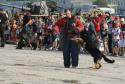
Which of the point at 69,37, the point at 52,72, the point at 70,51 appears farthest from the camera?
the point at 70,51

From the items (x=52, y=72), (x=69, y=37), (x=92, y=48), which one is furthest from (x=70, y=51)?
(x=52, y=72)

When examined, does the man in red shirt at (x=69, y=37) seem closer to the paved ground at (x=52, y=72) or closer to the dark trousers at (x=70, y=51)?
the dark trousers at (x=70, y=51)

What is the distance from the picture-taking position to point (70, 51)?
1719 cm

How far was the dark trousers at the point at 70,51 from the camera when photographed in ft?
56.0

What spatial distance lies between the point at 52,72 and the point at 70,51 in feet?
6.38

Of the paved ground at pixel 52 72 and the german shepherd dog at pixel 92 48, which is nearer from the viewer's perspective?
the paved ground at pixel 52 72

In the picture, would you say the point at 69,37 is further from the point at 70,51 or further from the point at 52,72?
the point at 52,72

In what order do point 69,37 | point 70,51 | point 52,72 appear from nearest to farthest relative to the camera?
point 52,72 → point 69,37 → point 70,51

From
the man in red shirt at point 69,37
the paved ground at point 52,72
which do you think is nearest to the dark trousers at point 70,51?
the man in red shirt at point 69,37

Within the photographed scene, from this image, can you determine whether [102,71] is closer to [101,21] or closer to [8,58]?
[8,58]

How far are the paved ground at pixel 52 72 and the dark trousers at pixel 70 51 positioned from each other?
25 centimetres

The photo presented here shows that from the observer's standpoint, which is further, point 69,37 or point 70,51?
point 70,51

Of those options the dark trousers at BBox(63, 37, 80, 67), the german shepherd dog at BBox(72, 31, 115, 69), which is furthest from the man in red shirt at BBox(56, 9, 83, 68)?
the german shepherd dog at BBox(72, 31, 115, 69)

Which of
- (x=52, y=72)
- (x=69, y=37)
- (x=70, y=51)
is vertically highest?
(x=69, y=37)
